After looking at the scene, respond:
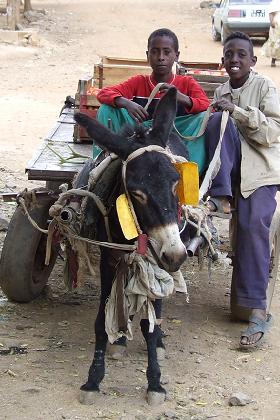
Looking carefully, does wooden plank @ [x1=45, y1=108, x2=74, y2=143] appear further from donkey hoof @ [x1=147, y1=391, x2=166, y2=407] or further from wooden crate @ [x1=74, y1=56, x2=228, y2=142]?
donkey hoof @ [x1=147, y1=391, x2=166, y2=407]

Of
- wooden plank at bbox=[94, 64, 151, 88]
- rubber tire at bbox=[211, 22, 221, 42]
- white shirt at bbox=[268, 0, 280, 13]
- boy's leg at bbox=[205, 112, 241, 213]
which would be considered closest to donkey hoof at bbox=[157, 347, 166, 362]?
boy's leg at bbox=[205, 112, 241, 213]

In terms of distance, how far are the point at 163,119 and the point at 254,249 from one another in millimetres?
1467

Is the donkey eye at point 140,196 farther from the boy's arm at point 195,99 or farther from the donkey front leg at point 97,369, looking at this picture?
the boy's arm at point 195,99

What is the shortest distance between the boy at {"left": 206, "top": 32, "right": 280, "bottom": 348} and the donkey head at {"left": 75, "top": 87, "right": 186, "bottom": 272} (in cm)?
117

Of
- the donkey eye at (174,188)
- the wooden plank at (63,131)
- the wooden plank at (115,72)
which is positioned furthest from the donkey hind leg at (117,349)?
the wooden plank at (115,72)

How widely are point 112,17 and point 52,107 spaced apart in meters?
16.3

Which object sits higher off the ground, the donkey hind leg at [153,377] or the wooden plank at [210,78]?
the wooden plank at [210,78]

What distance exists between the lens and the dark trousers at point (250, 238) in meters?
5.36

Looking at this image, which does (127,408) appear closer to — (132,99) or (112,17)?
(132,99)

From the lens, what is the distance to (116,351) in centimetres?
506

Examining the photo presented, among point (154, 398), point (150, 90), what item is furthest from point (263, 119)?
point (154, 398)

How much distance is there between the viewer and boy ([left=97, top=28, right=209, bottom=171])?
5082mm

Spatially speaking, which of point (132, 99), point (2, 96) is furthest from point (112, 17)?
point (132, 99)

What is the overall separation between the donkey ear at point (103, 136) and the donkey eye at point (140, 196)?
0.21 m
